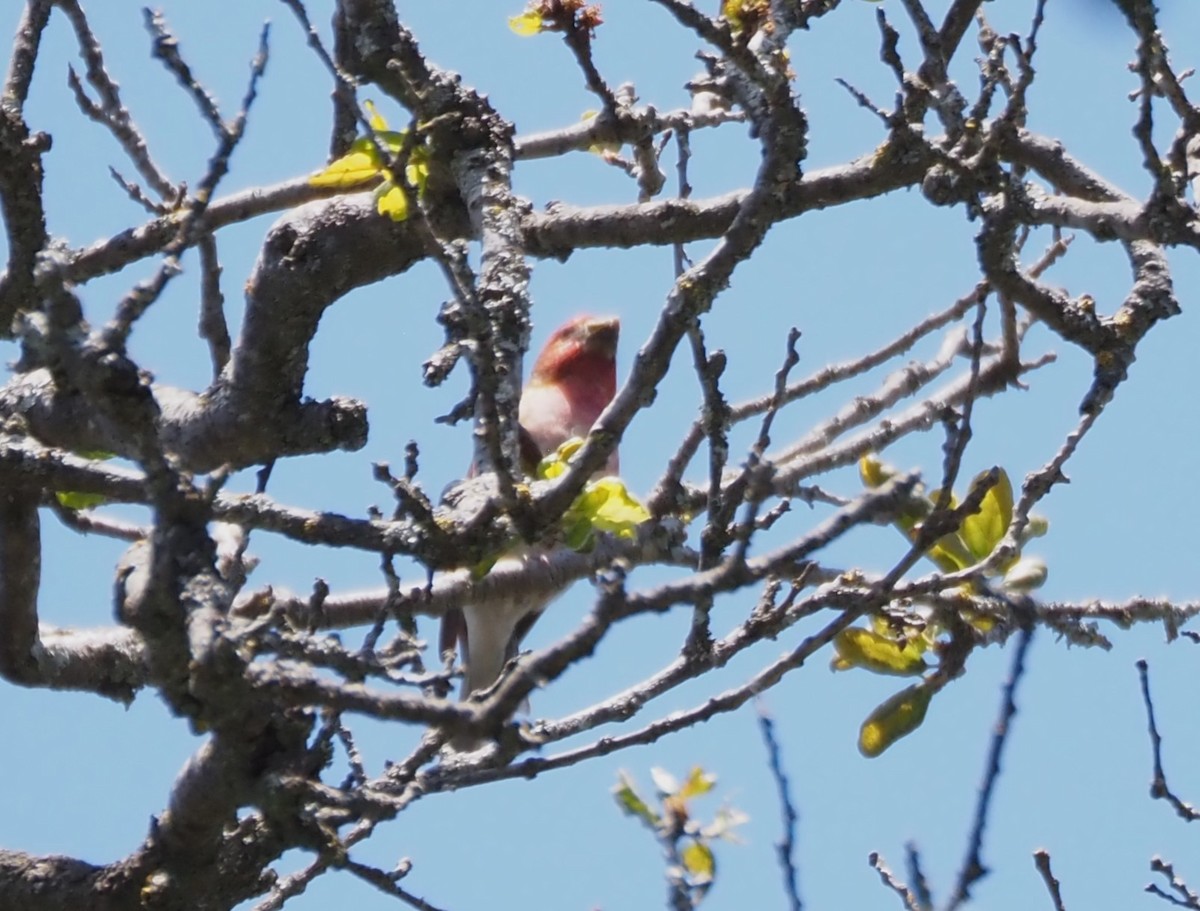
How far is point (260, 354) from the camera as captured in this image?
331 centimetres

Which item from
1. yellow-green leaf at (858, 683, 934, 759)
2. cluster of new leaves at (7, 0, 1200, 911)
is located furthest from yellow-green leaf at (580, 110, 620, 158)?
yellow-green leaf at (858, 683, 934, 759)

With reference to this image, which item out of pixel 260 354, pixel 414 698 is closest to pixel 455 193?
pixel 260 354

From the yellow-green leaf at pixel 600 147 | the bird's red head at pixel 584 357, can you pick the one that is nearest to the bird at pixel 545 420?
the bird's red head at pixel 584 357

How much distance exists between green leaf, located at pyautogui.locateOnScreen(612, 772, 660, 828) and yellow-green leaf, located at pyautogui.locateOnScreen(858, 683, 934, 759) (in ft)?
3.60

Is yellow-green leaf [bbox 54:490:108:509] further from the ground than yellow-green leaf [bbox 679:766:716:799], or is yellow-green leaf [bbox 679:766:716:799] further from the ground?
yellow-green leaf [bbox 54:490:108:509]

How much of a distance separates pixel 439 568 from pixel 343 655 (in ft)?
0.90

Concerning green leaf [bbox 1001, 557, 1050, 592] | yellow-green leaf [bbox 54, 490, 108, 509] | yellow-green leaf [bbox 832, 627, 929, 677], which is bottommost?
yellow-green leaf [bbox 832, 627, 929, 677]

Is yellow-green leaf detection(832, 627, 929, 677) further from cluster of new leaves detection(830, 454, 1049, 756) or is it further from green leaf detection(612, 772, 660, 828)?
green leaf detection(612, 772, 660, 828)

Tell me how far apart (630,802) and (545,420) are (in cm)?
398

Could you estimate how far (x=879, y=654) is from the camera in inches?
153

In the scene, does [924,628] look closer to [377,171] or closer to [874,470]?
[874,470]

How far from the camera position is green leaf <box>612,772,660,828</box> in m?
2.78

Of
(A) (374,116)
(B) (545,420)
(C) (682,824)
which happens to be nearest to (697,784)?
(C) (682,824)

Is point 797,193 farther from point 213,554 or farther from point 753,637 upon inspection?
point 213,554
